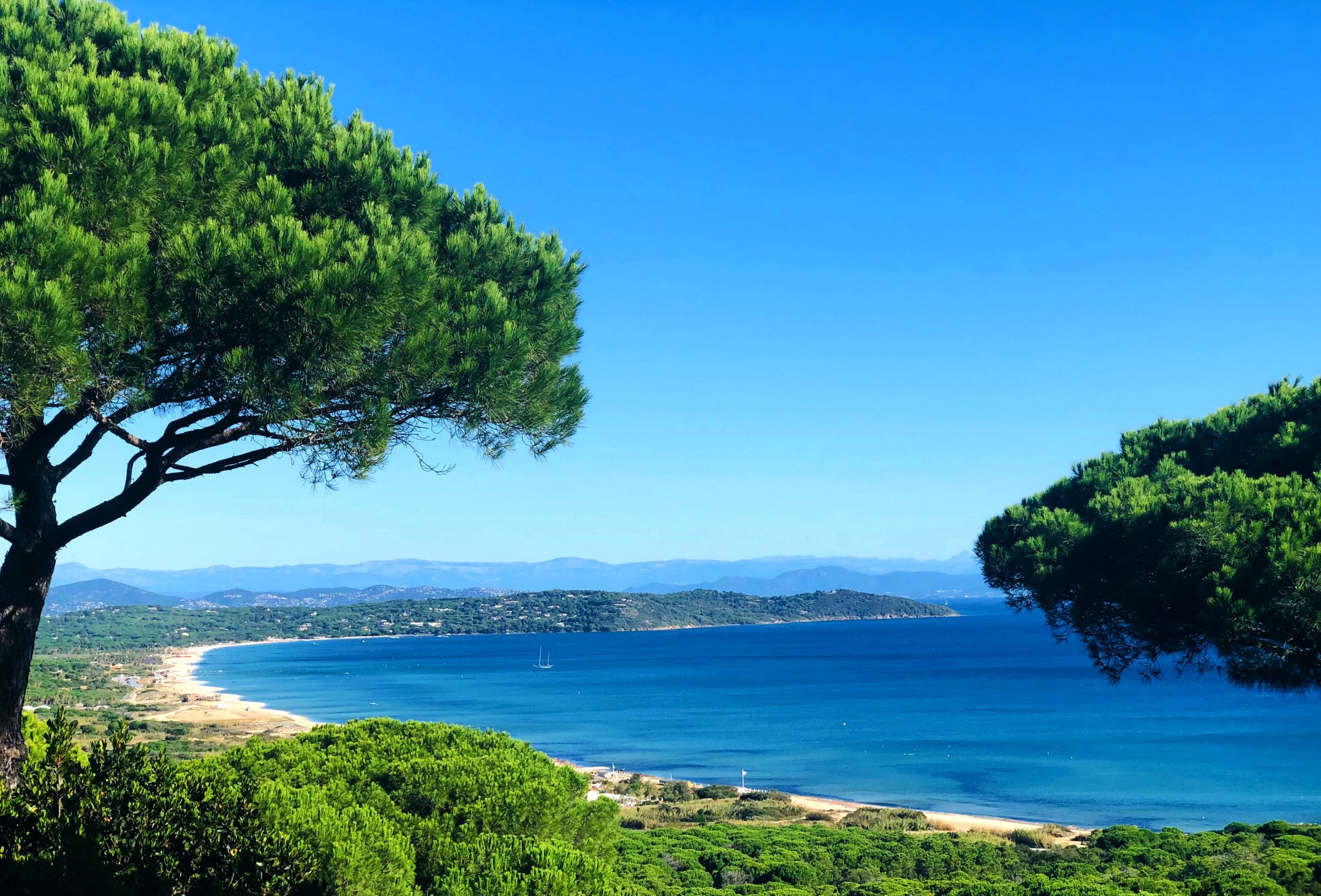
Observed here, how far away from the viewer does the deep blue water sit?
1842 inches

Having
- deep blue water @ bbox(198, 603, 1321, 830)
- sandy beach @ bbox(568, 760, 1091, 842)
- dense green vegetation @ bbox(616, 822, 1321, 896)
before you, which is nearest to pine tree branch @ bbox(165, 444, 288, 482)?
dense green vegetation @ bbox(616, 822, 1321, 896)

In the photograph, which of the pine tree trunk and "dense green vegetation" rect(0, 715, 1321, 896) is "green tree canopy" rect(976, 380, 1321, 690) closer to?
"dense green vegetation" rect(0, 715, 1321, 896)

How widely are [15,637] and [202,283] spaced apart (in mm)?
2948

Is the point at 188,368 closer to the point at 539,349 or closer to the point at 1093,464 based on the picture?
the point at 539,349

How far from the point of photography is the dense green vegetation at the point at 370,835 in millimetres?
5180

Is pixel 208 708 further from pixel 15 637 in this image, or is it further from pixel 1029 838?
pixel 15 637

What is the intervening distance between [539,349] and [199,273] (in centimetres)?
289

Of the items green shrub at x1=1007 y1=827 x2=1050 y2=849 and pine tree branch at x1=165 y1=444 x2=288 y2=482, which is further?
green shrub at x1=1007 y1=827 x2=1050 y2=849

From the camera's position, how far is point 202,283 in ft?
20.3

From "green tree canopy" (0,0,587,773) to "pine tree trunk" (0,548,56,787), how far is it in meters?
0.02


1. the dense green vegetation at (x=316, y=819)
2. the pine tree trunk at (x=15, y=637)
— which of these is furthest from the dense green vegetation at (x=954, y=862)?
the pine tree trunk at (x=15, y=637)

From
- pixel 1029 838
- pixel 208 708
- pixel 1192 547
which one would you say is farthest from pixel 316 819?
pixel 208 708

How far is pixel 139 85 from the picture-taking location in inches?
255

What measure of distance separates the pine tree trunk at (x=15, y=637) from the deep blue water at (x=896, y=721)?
4196 centimetres
